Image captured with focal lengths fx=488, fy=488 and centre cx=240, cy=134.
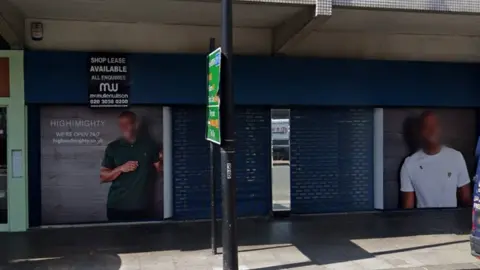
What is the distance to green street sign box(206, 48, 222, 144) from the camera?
6.08 metres

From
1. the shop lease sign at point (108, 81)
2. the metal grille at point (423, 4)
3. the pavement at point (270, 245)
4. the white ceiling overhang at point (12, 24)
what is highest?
the metal grille at point (423, 4)

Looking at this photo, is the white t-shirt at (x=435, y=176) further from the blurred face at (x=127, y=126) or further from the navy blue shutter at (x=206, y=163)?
the blurred face at (x=127, y=126)

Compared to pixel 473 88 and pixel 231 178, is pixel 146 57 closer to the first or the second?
pixel 231 178

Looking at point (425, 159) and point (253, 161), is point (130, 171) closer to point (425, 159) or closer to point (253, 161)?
point (253, 161)

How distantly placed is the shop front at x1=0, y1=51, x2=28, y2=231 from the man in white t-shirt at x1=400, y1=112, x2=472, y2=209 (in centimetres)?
759

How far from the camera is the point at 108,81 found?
9.05 m

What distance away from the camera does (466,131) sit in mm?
10891

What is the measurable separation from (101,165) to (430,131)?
6.96 m

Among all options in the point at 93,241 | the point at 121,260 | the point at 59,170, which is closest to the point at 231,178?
the point at 121,260

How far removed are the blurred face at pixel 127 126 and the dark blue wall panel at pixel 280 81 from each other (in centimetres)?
48

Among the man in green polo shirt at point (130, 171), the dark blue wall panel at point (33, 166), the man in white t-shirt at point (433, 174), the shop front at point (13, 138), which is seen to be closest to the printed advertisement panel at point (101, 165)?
the man in green polo shirt at point (130, 171)

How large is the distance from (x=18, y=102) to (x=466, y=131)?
9280 mm

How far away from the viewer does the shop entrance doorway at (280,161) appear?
980cm

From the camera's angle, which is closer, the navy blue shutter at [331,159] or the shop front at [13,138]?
the shop front at [13,138]
